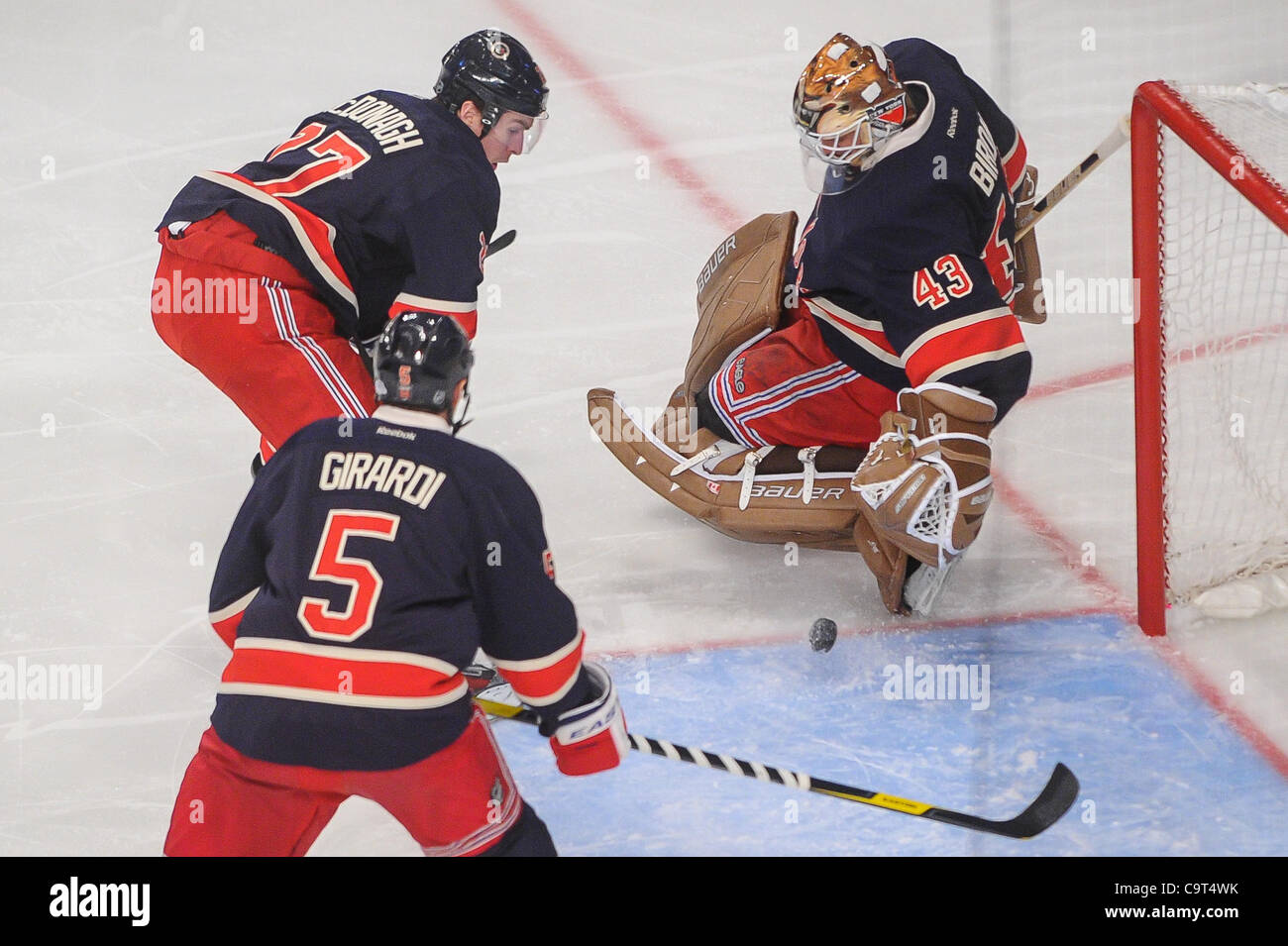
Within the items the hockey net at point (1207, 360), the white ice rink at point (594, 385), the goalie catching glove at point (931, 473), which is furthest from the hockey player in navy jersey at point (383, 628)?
the hockey net at point (1207, 360)

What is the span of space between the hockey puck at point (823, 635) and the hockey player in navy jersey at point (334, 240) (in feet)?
3.01

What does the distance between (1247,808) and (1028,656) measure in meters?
0.56

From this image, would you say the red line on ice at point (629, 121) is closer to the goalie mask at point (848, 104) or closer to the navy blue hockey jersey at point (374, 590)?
the goalie mask at point (848, 104)

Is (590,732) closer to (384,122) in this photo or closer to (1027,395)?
(384,122)

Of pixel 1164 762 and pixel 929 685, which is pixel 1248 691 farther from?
pixel 929 685

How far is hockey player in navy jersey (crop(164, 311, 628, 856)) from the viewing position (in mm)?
1925

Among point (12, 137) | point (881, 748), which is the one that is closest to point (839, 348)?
point (881, 748)

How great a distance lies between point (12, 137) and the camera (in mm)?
4844

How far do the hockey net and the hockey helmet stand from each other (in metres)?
1.22

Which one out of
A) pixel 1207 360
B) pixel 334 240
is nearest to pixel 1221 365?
pixel 1207 360

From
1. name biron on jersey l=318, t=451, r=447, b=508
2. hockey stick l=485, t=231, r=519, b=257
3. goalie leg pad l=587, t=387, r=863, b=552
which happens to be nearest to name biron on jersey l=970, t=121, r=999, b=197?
goalie leg pad l=587, t=387, r=863, b=552

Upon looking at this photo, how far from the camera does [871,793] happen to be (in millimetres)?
2484

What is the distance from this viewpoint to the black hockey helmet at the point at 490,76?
2979mm

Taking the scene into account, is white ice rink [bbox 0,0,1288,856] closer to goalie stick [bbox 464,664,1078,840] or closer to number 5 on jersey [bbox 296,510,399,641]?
goalie stick [bbox 464,664,1078,840]
